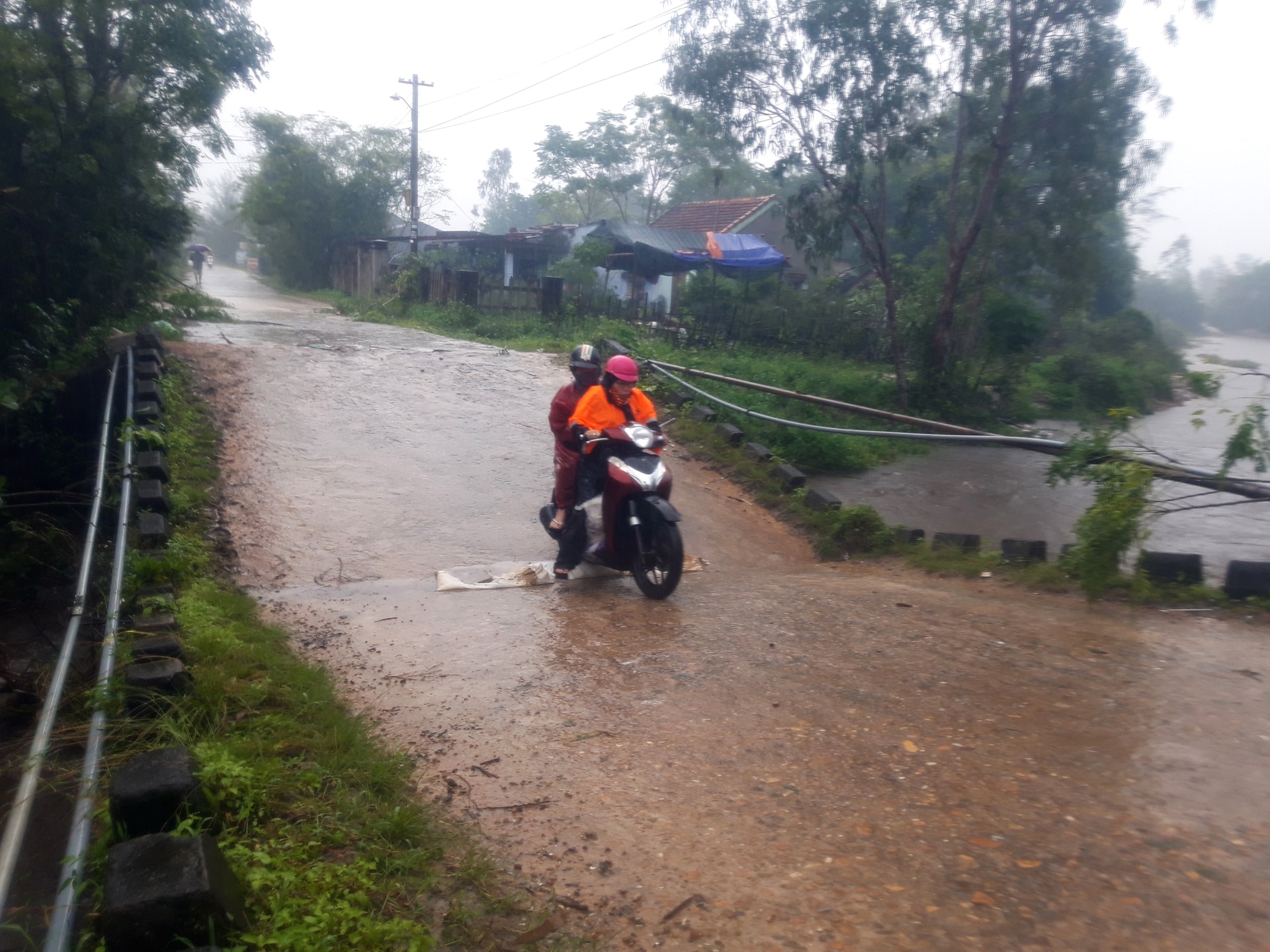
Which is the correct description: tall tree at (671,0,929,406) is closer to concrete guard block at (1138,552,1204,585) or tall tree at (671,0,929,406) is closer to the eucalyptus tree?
the eucalyptus tree

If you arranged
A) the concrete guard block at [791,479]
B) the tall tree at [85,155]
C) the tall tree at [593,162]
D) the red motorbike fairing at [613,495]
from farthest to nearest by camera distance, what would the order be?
the tall tree at [593,162] → the tall tree at [85,155] → the concrete guard block at [791,479] → the red motorbike fairing at [613,495]

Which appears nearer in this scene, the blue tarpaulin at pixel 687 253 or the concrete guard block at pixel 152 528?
the concrete guard block at pixel 152 528

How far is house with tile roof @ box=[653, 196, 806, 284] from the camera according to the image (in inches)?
1233

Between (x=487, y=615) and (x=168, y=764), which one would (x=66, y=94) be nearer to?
(x=487, y=615)

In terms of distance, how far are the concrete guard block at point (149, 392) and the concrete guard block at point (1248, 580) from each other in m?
8.18

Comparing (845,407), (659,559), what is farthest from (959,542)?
(659,559)

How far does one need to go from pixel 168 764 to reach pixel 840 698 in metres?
2.68

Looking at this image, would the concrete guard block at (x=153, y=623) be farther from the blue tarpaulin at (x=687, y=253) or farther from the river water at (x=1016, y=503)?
the blue tarpaulin at (x=687, y=253)

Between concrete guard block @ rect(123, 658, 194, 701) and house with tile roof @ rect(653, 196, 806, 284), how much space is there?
88.1ft

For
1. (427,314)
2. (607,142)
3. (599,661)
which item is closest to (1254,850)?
(599,661)

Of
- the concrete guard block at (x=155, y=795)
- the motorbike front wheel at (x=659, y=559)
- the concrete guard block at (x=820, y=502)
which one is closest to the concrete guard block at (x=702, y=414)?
the concrete guard block at (x=820, y=502)

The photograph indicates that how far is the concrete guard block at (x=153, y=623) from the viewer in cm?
438

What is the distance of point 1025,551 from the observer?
671 centimetres

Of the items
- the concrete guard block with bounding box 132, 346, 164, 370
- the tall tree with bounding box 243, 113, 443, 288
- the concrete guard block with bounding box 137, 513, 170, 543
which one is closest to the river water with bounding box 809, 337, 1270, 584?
the concrete guard block with bounding box 137, 513, 170, 543
